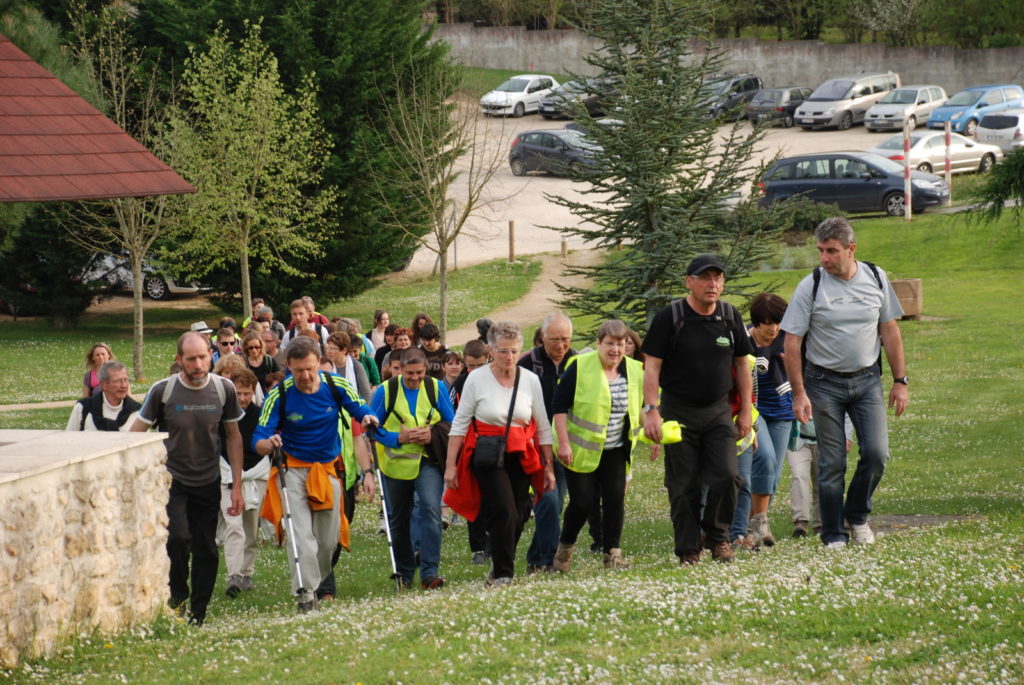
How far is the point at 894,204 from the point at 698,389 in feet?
96.0

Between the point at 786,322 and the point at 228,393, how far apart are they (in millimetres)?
3844

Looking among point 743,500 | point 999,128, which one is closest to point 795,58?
point 999,128

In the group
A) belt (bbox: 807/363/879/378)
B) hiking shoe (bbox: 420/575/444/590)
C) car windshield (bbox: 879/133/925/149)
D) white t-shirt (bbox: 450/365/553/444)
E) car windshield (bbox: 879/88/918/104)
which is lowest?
hiking shoe (bbox: 420/575/444/590)

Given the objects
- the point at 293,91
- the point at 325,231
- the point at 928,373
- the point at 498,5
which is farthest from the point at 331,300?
the point at 498,5

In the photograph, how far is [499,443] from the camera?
952 centimetres

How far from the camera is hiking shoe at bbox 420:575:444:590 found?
1034cm

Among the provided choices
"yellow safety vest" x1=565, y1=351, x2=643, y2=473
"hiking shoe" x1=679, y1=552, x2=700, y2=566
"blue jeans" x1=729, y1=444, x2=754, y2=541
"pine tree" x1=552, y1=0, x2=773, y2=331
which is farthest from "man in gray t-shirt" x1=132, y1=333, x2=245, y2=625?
"pine tree" x1=552, y1=0, x2=773, y2=331

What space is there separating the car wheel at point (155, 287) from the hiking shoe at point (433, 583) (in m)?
28.2

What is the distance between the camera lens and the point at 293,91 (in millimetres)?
32531

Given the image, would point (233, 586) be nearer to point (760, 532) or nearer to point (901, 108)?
point (760, 532)

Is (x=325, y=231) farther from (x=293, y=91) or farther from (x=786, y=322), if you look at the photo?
(x=786, y=322)

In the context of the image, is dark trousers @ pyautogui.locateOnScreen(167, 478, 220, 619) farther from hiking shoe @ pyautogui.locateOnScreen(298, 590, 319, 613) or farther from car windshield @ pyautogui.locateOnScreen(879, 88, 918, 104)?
car windshield @ pyautogui.locateOnScreen(879, 88, 918, 104)

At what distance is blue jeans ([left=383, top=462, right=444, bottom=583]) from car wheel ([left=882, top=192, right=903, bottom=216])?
28.1 m

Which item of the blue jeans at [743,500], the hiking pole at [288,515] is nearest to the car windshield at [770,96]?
the blue jeans at [743,500]
